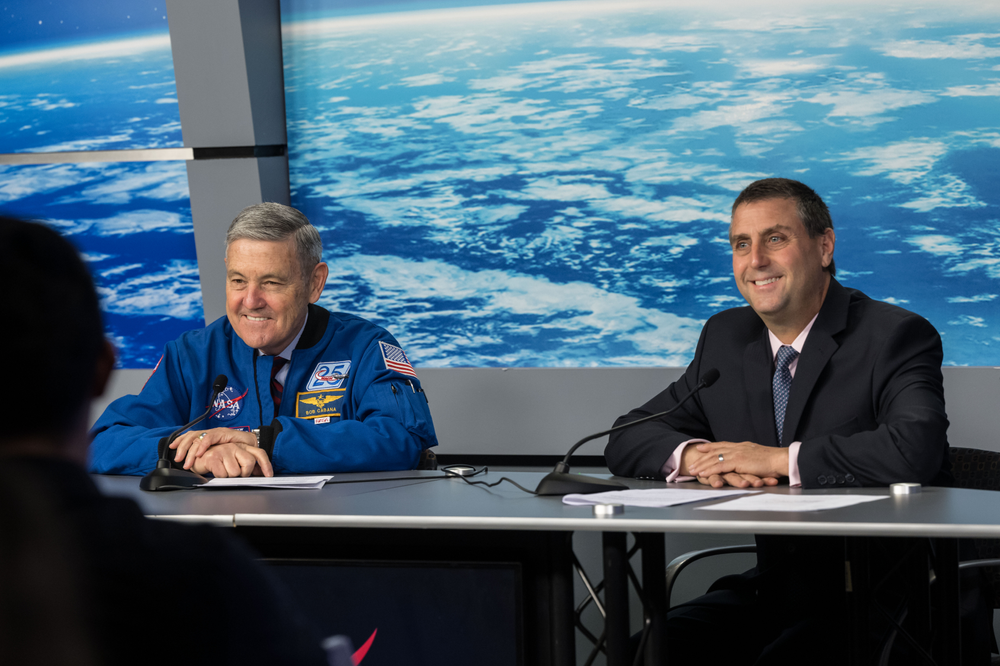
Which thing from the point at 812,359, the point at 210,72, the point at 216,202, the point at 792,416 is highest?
the point at 210,72

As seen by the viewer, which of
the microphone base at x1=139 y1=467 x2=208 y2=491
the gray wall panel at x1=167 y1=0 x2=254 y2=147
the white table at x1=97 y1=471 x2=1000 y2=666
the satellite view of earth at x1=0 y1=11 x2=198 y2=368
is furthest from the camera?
the satellite view of earth at x1=0 y1=11 x2=198 y2=368

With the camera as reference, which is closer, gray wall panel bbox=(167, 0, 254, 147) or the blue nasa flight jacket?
the blue nasa flight jacket

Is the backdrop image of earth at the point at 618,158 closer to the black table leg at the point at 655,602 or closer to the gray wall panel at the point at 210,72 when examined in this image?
the gray wall panel at the point at 210,72

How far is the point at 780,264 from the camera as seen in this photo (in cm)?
219

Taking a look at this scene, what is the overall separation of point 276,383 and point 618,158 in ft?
5.38

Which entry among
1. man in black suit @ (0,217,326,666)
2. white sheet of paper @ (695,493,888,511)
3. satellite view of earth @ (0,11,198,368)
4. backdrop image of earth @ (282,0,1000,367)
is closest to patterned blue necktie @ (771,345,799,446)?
white sheet of paper @ (695,493,888,511)

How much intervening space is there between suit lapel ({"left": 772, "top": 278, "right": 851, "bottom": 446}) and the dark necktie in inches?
53.8

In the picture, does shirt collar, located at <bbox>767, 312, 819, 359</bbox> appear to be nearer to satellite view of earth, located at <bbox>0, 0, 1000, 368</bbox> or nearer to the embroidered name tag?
satellite view of earth, located at <bbox>0, 0, 1000, 368</bbox>

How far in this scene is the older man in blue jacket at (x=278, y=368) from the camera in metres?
2.27

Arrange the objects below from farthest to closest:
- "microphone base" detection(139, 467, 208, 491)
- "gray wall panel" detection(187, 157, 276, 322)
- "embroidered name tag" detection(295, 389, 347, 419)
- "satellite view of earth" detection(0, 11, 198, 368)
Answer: "satellite view of earth" detection(0, 11, 198, 368)
"gray wall panel" detection(187, 157, 276, 322)
"embroidered name tag" detection(295, 389, 347, 419)
"microphone base" detection(139, 467, 208, 491)

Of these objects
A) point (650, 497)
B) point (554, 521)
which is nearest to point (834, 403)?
point (650, 497)

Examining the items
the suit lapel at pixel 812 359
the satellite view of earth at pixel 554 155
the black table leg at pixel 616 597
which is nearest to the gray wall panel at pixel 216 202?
the satellite view of earth at pixel 554 155

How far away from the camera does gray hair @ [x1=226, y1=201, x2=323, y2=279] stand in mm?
2391

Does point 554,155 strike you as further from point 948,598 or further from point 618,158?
point 948,598
